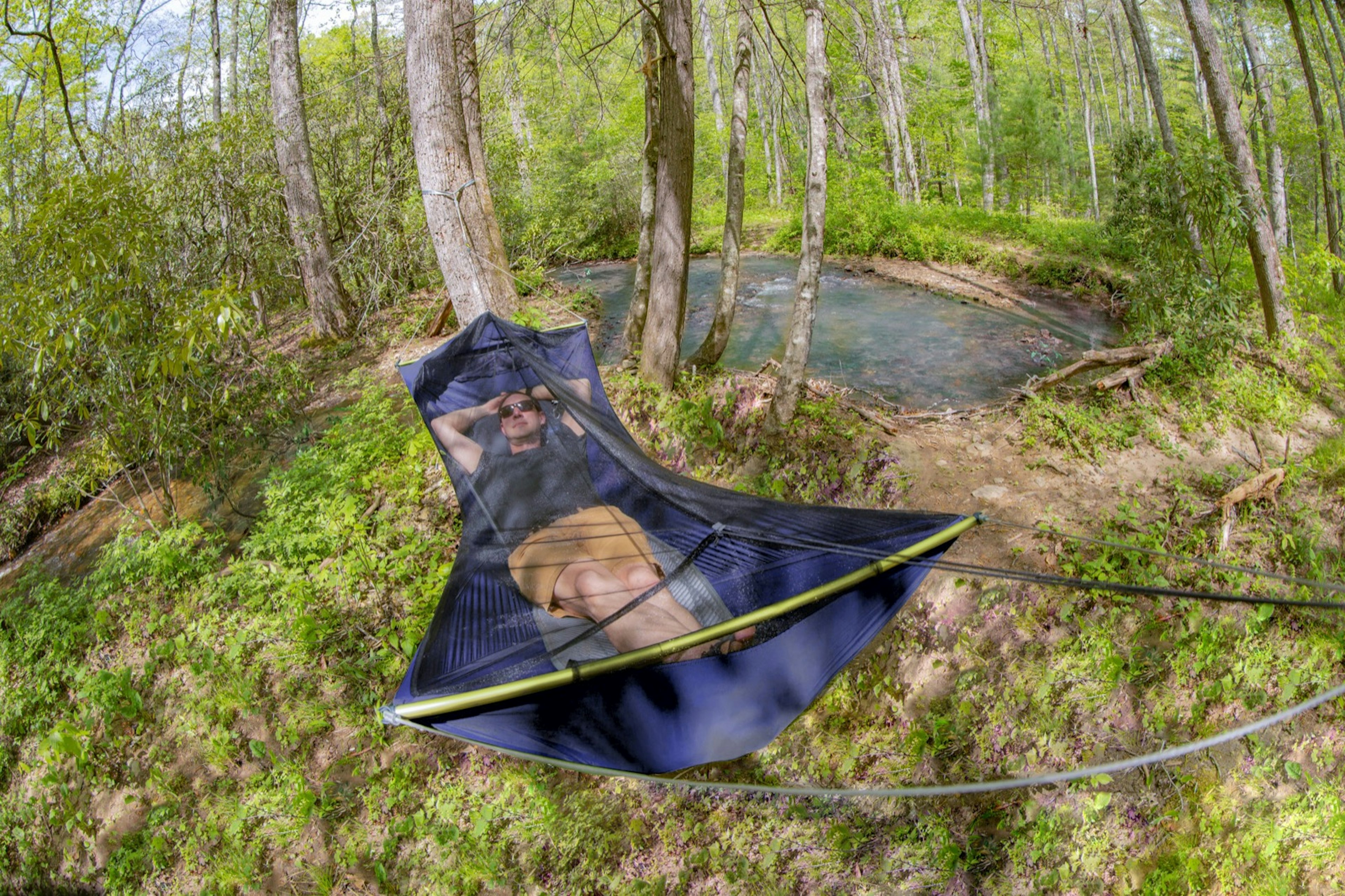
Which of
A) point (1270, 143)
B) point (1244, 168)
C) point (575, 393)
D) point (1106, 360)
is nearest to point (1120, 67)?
point (1270, 143)

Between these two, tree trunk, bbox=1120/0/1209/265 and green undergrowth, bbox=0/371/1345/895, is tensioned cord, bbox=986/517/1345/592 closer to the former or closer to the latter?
green undergrowth, bbox=0/371/1345/895

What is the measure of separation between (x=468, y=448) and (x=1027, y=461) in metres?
2.61

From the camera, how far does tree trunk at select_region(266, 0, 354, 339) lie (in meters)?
5.81

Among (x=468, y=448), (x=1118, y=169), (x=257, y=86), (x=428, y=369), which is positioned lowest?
(x=468, y=448)

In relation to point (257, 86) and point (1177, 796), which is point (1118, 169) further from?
point (257, 86)

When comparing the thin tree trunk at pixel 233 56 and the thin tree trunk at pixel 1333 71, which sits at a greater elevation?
the thin tree trunk at pixel 233 56

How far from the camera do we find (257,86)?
7.40 meters

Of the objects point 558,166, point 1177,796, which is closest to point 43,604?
point 1177,796

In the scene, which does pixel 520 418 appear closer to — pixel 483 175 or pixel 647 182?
pixel 483 175

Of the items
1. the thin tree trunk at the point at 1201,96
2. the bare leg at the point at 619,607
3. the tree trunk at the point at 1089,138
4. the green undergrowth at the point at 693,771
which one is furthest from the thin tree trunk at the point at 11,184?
the thin tree trunk at the point at 1201,96

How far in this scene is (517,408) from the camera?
3180 mm

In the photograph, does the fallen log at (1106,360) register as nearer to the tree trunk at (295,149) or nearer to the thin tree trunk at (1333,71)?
the thin tree trunk at (1333,71)

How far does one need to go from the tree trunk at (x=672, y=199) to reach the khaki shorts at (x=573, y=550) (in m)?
1.75

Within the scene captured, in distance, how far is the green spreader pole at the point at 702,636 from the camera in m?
1.73
